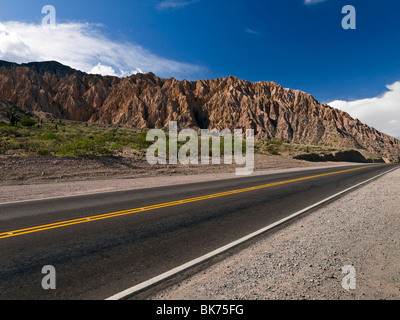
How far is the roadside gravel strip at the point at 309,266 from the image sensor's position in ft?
10.3

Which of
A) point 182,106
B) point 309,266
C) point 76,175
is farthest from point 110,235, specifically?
point 182,106

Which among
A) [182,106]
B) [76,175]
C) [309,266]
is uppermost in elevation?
[182,106]

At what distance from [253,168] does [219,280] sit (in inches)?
900

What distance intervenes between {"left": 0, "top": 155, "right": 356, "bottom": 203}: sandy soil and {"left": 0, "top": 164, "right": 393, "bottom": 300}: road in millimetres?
2648

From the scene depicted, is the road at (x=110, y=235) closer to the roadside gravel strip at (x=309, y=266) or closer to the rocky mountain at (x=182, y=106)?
the roadside gravel strip at (x=309, y=266)

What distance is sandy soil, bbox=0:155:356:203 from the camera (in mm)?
10938

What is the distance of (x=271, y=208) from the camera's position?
7.82 metres

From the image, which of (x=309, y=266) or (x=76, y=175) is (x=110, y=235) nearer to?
(x=309, y=266)

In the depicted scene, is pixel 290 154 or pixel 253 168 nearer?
pixel 253 168

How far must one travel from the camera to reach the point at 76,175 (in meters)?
14.8

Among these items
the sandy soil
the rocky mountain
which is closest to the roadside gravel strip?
the sandy soil

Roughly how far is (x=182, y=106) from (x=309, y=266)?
10590cm
